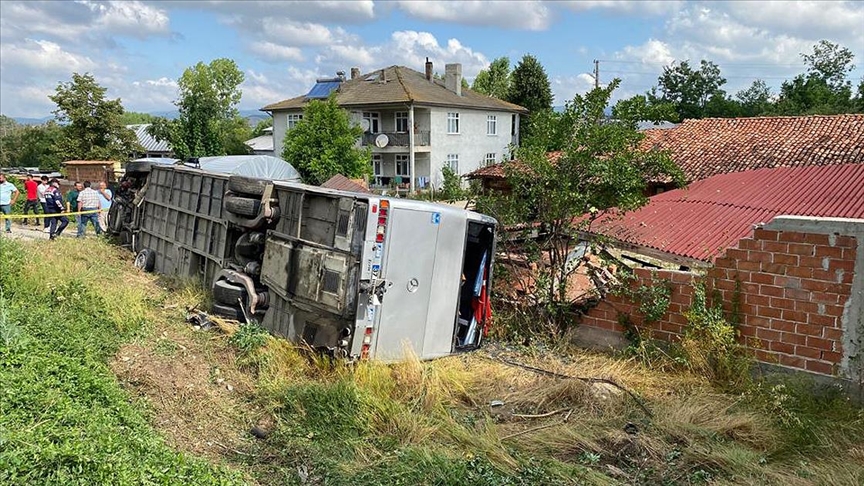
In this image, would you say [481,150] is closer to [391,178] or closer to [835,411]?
[391,178]

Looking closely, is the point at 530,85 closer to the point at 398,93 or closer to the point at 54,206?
the point at 398,93

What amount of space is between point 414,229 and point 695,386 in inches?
132

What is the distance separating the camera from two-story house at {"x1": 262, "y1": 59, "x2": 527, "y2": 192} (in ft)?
115

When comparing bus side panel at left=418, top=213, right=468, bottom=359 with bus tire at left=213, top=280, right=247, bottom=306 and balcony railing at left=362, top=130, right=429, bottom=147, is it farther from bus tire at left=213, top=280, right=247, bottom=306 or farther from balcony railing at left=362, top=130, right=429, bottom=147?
balcony railing at left=362, top=130, right=429, bottom=147

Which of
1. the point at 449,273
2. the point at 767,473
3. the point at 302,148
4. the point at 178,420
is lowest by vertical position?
the point at 178,420

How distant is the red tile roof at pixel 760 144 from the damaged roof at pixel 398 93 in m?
13.6

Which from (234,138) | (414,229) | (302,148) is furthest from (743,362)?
(234,138)

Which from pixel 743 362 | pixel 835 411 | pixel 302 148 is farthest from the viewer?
pixel 302 148

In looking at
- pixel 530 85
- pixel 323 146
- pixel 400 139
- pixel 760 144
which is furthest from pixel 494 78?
pixel 760 144

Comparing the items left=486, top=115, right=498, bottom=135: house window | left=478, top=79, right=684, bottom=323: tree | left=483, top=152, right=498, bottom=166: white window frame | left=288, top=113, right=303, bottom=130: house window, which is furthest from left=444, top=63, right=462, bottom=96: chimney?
left=478, top=79, right=684, bottom=323: tree

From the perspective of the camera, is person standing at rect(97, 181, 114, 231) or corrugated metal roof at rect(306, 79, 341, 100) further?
corrugated metal roof at rect(306, 79, 341, 100)

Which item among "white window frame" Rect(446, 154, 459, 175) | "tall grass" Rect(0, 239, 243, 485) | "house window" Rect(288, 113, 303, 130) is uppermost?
"house window" Rect(288, 113, 303, 130)

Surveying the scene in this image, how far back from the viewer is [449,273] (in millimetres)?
6898

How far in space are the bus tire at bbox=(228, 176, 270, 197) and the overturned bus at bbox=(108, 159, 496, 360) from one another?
14mm
